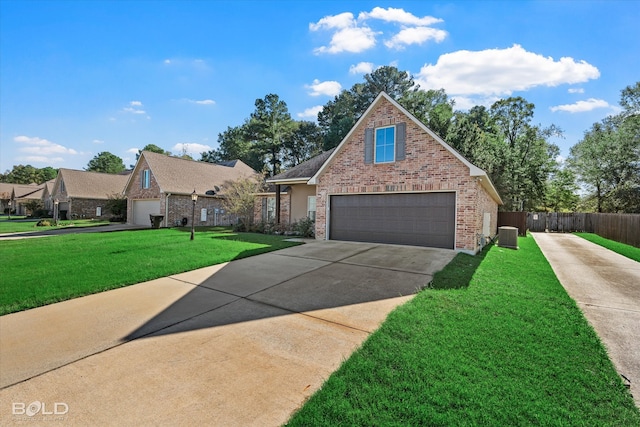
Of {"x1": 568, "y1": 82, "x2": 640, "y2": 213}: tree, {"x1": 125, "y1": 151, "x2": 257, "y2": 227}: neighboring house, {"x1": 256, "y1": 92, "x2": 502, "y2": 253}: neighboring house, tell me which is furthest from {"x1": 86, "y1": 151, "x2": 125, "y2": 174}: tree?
{"x1": 568, "y1": 82, "x2": 640, "y2": 213}: tree

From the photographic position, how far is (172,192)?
21.3m

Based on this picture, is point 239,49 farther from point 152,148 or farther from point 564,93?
point 152,148

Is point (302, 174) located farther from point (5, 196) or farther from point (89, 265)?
point (5, 196)

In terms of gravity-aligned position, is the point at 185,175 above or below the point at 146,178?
above

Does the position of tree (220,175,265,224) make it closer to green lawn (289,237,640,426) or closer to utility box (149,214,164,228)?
utility box (149,214,164,228)

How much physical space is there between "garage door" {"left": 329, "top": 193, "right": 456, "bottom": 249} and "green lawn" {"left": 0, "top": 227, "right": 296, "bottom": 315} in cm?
285

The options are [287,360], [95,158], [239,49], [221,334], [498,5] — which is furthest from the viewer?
[95,158]

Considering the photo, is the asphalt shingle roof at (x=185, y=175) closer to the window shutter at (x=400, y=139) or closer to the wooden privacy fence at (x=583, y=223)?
the window shutter at (x=400, y=139)

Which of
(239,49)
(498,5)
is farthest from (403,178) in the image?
(239,49)

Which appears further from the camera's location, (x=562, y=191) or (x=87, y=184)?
(x=562, y=191)

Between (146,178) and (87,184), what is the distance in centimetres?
1529

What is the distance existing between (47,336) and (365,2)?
37.6ft

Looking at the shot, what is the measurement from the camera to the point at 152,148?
5581 centimetres

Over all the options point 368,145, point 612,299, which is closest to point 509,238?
point 368,145
